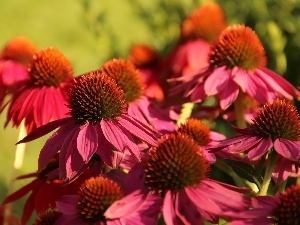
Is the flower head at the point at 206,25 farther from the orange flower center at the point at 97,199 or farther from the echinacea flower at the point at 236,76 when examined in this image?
the orange flower center at the point at 97,199

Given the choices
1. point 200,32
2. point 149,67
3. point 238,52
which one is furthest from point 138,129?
point 200,32

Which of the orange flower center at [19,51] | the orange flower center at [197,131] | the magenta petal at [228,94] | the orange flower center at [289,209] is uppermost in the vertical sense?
the orange flower center at [19,51]

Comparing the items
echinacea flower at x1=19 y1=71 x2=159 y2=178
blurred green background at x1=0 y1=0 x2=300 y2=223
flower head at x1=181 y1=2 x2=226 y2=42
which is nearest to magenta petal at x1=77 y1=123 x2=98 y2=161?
echinacea flower at x1=19 y1=71 x2=159 y2=178

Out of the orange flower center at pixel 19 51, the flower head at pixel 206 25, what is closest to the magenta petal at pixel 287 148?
the orange flower center at pixel 19 51

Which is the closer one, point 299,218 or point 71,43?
point 299,218

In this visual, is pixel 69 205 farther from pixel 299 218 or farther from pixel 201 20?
pixel 201 20

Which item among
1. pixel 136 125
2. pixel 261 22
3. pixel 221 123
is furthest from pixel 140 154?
pixel 261 22
